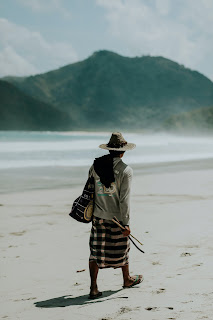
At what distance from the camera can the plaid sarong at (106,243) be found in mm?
3816

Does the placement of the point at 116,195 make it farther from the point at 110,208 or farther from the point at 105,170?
the point at 105,170

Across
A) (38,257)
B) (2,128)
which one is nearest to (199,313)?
(38,257)

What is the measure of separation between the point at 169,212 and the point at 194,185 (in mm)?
4389

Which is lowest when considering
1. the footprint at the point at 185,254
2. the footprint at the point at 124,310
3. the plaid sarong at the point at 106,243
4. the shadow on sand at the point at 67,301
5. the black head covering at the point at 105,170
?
the shadow on sand at the point at 67,301

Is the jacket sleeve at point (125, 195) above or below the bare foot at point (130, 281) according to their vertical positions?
above

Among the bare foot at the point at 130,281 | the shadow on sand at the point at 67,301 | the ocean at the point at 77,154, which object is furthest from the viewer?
the ocean at the point at 77,154

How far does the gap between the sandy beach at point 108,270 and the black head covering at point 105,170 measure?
102cm

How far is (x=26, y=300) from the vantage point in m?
3.84

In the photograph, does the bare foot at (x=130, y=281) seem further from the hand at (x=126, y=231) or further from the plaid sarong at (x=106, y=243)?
the hand at (x=126, y=231)

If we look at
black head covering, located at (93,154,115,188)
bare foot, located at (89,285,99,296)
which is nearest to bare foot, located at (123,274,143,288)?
bare foot, located at (89,285,99,296)

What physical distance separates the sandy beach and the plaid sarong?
0.32m

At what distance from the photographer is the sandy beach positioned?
3.43 metres

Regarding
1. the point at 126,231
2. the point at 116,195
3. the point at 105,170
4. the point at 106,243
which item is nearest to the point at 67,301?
the point at 106,243

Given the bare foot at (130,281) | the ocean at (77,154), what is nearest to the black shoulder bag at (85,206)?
the bare foot at (130,281)
